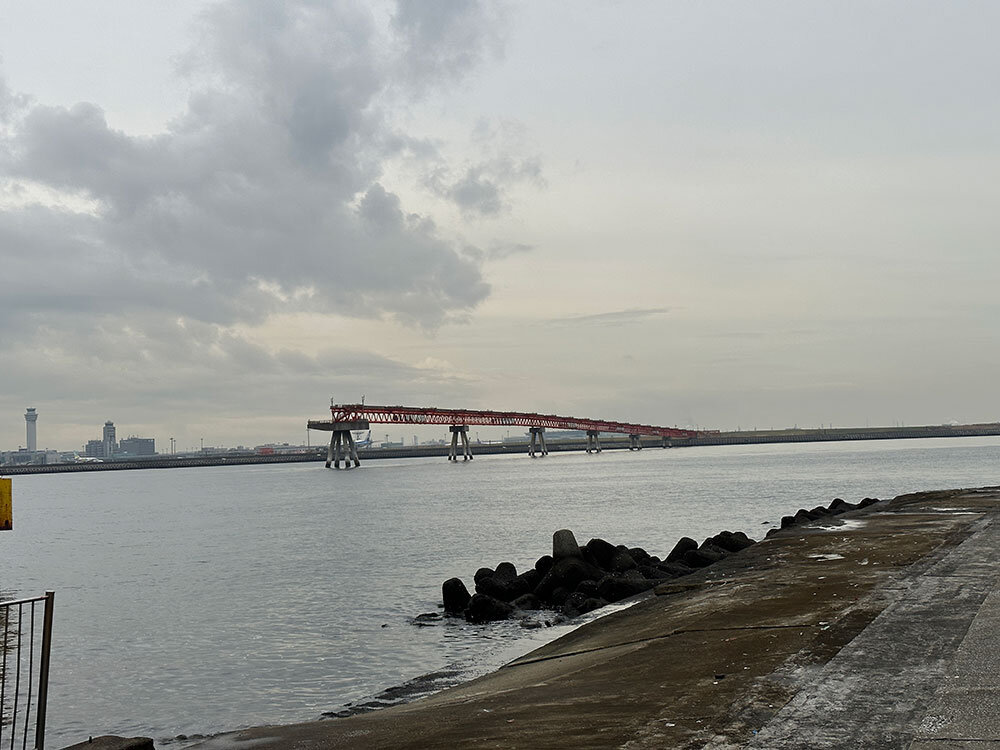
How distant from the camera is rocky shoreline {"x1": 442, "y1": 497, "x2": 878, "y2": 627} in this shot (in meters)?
22.0

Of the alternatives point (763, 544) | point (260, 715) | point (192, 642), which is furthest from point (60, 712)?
point (763, 544)

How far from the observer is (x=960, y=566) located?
52.4ft

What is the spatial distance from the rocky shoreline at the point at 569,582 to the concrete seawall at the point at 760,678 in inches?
164

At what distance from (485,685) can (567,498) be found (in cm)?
5981

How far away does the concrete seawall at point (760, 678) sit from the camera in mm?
7520

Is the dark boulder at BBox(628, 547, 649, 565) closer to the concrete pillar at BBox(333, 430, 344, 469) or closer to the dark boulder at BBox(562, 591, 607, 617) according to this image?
the dark boulder at BBox(562, 591, 607, 617)

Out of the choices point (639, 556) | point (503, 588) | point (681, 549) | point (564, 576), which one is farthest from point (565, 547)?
point (681, 549)

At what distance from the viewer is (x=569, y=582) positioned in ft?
77.7

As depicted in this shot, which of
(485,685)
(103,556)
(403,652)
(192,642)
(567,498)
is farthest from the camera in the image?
(567,498)

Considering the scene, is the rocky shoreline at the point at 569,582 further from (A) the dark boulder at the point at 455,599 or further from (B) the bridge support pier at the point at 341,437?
(B) the bridge support pier at the point at 341,437

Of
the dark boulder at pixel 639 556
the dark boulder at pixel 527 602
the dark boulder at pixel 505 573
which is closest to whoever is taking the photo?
the dark boulder at pixel 527 602

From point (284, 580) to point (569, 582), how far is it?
41.4 ft

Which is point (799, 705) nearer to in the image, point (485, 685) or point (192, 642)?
point (485, 685)

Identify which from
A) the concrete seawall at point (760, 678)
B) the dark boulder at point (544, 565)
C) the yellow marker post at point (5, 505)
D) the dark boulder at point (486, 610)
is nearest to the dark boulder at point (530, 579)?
the dark boulder at point (544, 565)
